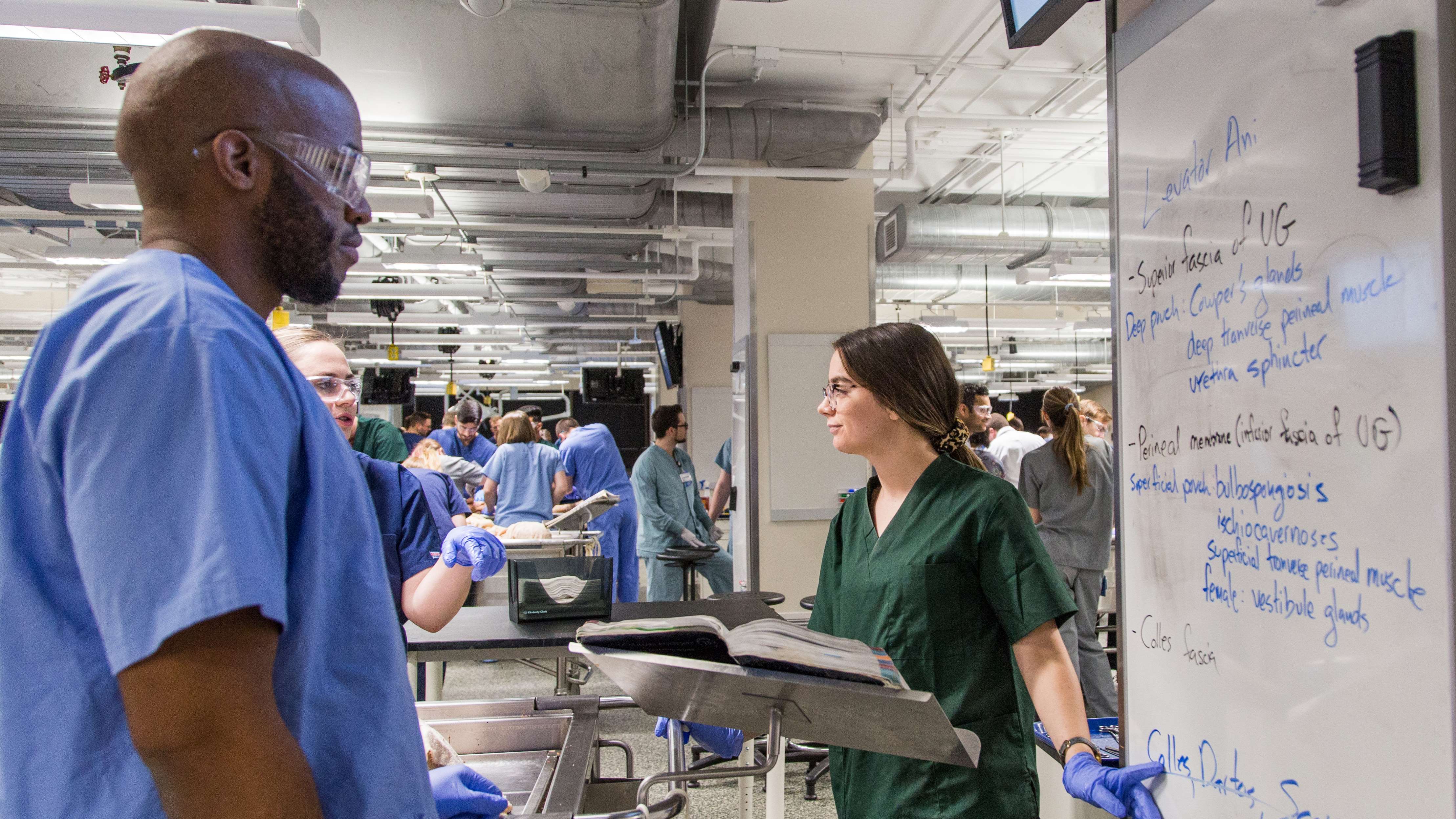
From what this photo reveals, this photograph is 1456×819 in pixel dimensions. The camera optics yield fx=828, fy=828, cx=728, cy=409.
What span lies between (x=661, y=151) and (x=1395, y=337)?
14.0 feet

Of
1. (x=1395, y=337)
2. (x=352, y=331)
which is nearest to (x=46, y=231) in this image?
(x=352, y=331)

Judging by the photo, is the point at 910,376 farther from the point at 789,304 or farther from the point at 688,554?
the point at 789,304

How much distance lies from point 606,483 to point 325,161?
18.2ft

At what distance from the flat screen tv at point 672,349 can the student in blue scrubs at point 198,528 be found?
31.6 ft

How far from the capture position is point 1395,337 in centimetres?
89

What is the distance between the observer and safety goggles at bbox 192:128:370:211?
723 mm

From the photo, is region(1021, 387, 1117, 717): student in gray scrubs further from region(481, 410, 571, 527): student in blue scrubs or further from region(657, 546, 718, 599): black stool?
region(481, 410, 571, 527): student in blue scrubs

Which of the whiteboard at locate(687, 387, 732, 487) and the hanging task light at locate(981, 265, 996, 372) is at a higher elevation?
the hanging task light at locate(981, 265, 996, 372)

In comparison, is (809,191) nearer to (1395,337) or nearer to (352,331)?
(1395,337)

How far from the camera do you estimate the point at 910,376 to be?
162 cm

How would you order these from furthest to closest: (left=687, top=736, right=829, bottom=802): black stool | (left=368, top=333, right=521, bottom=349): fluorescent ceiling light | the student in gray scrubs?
1. (left=368, top=333, right=521, bottom=349): fluorescent ceiling light
2. the student in gray scrubs
3. (left=687, top=736, right=829, bottom=802): black stool

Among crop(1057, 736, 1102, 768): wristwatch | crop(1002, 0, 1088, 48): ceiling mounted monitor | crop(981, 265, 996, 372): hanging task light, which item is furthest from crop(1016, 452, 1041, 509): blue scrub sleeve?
crop(981, 265, 996, 372): hanging task light

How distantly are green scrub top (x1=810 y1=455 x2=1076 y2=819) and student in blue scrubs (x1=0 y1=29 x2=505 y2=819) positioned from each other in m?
0.92

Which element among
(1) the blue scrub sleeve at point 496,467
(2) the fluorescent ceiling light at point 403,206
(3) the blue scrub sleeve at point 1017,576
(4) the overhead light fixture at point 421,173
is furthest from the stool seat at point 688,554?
(3) the blue scrub sleeve at point 1017,576
